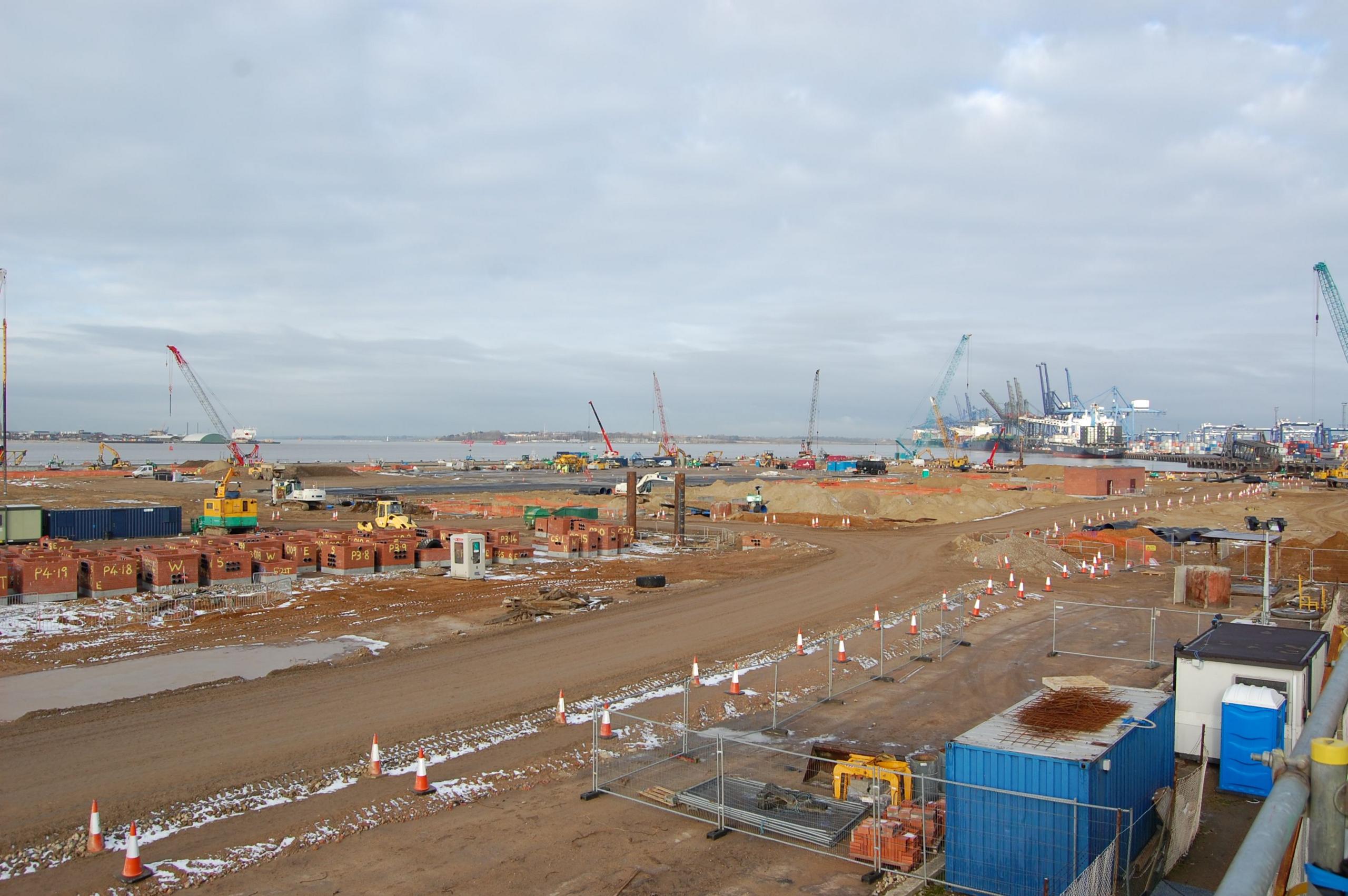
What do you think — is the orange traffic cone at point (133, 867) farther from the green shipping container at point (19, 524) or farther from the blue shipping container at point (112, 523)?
the blue shipping container at point (112, 523)

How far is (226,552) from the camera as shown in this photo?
101ft

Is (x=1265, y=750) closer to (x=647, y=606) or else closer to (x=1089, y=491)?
(x=647, y=606)

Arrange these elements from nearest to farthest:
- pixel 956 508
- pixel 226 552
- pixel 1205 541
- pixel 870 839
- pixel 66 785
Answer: pixel 870 839
pixel 66 785
pixel 226 552
pixel 1205 541
pixel 956 508

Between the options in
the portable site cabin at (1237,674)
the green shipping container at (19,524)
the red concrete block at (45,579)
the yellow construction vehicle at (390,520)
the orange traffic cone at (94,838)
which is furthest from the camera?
the yellow construction vehicle at (390,520)

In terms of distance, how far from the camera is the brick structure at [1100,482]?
73.8 meters

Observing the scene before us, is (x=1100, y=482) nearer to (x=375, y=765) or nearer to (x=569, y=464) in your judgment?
(x=375, y=765)

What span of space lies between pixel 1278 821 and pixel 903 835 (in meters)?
9.28

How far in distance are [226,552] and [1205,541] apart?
44.3m

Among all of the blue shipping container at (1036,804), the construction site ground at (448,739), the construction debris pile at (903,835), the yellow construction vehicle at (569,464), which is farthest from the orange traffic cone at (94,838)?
the yellow construction vehicle at (569,464)

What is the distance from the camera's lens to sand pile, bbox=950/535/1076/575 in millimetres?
36469

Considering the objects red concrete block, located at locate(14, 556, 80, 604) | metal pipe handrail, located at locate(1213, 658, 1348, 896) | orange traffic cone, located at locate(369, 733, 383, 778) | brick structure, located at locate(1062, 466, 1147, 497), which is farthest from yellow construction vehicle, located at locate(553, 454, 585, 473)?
metal pipe handrail, located at locate(1213, 658, 1348, 896)

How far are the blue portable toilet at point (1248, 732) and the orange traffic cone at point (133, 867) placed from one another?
14.1m

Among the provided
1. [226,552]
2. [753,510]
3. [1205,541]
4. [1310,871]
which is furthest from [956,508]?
[1310,871]

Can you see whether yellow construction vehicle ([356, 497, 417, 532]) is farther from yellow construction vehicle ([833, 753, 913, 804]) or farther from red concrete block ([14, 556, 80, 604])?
yellow construction vehicle ([833, 753, 913, 804])
